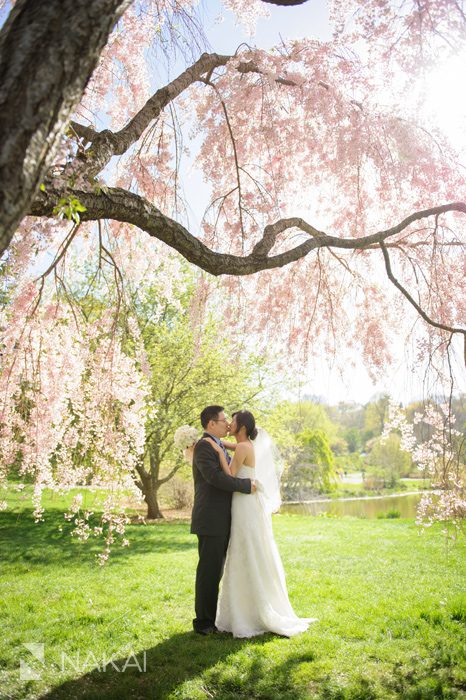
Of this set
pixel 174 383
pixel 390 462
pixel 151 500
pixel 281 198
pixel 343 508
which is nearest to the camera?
pixel 281 198

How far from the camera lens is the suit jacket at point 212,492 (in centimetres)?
407

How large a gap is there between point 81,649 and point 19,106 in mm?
3478

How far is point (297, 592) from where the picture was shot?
17.0 feet

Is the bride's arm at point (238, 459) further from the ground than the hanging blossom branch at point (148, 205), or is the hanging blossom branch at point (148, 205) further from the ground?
the hanging blossom branch at point (148, 205)

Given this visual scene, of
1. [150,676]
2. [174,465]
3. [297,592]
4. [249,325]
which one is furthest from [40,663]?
[174,465]

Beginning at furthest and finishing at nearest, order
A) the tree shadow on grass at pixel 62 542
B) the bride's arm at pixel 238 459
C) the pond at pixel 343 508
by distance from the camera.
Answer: the pond at pixel 343 508 → the tree shadow on grass at pixel 62 542 → the bride's arm at pixel 238 459

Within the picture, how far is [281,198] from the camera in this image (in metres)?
6.66

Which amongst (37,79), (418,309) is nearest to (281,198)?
(418,309)

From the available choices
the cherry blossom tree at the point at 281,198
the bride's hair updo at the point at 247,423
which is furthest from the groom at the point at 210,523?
the cherry blossom tree at the point at 281,198

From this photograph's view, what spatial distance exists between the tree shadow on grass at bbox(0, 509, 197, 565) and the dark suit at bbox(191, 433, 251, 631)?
333 centimetres

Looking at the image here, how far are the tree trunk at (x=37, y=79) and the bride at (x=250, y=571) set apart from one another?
315 cm

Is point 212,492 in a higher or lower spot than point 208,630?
higher

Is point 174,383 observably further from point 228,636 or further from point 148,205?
point 148,205

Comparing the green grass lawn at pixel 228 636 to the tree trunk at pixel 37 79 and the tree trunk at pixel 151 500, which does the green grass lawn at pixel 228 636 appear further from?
the tree trunk at pixel 151 500
